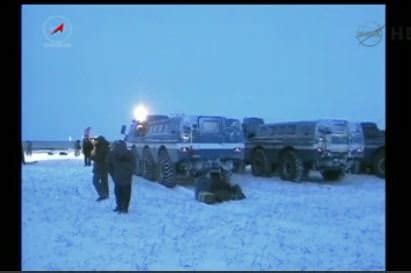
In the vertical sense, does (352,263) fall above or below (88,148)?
below

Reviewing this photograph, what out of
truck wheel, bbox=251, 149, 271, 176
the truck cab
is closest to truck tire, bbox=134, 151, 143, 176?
the truck cab

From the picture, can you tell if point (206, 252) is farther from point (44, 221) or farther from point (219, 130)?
point (44, 221)

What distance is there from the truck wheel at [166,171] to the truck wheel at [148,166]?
60 millimetres

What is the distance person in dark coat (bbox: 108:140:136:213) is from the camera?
152 inches

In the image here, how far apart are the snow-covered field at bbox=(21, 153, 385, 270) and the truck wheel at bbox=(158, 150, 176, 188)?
6.1 inches

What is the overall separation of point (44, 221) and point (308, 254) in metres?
1.81

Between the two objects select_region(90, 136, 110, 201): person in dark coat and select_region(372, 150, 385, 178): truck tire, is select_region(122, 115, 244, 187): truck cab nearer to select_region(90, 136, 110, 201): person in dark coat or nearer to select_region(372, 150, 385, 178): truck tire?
select_region(90, 136, 110, 201): person in dark coat

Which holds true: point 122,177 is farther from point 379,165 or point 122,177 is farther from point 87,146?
point 379,165

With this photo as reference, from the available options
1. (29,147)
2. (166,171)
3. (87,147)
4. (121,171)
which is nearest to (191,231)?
(166,171)

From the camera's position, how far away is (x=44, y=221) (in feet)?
12.4
